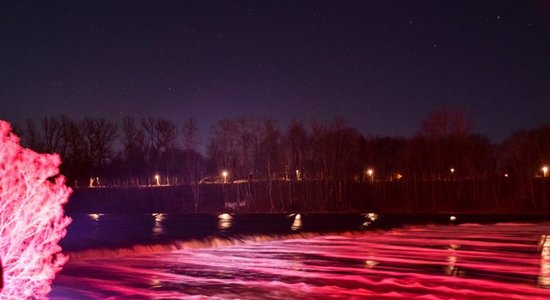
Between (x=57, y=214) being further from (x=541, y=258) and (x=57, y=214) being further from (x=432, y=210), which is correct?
(x=432, y=210)

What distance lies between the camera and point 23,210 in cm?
1309

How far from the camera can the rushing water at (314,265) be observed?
20.7 m

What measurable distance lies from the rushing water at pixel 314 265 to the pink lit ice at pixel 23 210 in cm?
726

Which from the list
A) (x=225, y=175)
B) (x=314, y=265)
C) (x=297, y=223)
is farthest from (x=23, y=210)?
(x=225, y=175)

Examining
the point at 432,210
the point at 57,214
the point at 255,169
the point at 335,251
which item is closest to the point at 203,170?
the point at 255,169

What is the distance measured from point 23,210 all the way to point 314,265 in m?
15.8

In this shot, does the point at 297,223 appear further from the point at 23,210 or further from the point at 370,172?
the point at 23,210

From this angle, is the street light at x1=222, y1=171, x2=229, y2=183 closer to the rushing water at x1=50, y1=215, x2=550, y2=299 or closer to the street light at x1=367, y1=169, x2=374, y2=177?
the street light at x1=367, y1=169, x2=374, y2=177

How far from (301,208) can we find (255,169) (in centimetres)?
999

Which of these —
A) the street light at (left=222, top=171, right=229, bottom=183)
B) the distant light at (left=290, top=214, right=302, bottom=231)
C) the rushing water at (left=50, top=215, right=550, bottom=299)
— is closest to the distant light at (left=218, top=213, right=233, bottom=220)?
the distant light at (left=290, top=214, right=302, bottom=231)

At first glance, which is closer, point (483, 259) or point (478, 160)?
point (483, 259)

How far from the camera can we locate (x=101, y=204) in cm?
8281

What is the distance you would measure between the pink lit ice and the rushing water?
23.8ft

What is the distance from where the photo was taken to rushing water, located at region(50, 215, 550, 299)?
20.7 metres
